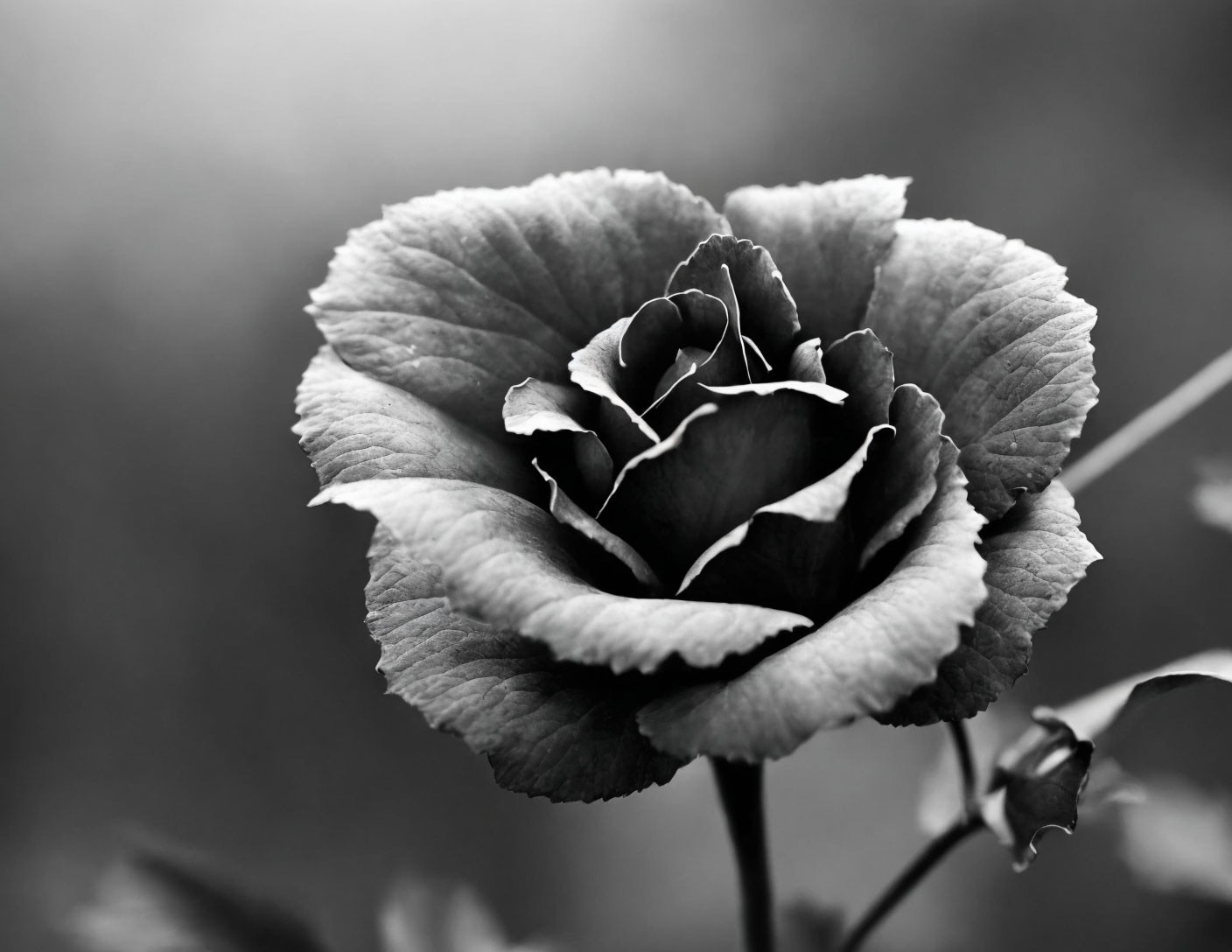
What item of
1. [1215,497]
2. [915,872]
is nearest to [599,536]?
[915,872]

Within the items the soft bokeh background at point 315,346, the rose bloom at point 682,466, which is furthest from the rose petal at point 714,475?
the soft bokeh background at point 315,346

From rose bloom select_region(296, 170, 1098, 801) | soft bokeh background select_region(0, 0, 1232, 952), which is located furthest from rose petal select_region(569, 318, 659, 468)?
soft bokeh background select_region(0, 0, 1232, 952)

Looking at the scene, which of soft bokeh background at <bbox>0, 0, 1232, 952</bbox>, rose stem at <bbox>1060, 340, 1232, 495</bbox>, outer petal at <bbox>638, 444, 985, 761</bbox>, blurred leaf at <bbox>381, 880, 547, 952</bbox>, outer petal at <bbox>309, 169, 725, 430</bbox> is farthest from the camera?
soft bokeh background at <bbox>0, 0, 1232, 952</bbox>

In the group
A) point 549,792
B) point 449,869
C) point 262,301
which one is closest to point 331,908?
point 449,869

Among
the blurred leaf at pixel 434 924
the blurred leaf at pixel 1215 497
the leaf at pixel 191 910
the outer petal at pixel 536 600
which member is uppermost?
the outer petal at pixel 536 600

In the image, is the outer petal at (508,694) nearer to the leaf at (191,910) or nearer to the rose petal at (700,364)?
the rose petal at (700,364)

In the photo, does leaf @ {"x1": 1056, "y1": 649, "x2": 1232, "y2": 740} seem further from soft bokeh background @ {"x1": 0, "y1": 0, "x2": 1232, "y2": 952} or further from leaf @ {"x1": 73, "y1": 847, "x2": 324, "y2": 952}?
soft bokeh background @ {"x1": 0, "y1": 0, "x2": 1232, "y2": 952}

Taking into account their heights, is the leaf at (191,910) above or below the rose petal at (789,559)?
below
